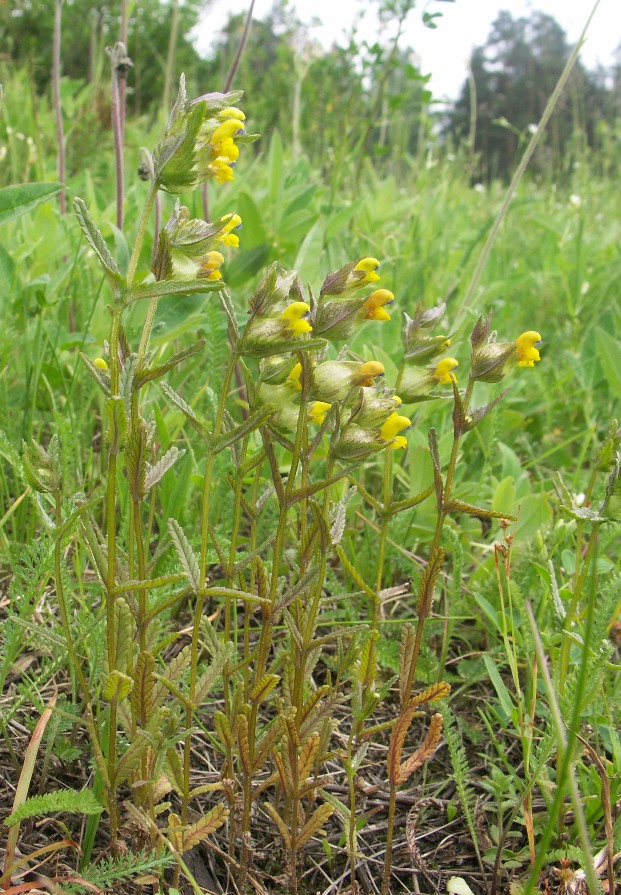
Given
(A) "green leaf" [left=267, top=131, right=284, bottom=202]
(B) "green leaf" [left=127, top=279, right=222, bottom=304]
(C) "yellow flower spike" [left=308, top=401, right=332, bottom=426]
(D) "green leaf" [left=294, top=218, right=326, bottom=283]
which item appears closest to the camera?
(B) "green leaf" [left=127, top=279, right=222, bottom=304]

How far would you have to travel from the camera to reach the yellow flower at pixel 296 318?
0.92m

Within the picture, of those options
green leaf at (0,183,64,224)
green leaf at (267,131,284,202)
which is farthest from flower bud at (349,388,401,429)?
green leaf at (267,131,284,202)

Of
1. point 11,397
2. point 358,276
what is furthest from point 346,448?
point 11,397

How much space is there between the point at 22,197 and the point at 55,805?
1177 millimetres

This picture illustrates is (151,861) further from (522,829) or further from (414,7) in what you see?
(414,7)

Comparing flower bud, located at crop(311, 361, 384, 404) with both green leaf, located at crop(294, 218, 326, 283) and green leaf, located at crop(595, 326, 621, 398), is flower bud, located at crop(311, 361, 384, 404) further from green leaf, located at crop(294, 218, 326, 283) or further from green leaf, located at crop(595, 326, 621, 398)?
green leaf, located at crop(595, 326, 621, 398)

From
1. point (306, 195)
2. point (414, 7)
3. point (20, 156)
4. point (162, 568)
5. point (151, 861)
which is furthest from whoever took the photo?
point (20, 156)

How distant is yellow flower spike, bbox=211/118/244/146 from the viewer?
3.08 ft

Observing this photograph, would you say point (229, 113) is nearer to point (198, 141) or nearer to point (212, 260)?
point (198, 141)

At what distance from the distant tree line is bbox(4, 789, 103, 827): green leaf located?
2067 mm

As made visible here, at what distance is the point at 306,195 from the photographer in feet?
8.50

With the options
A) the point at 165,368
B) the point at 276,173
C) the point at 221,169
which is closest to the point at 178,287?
the point at 165,368

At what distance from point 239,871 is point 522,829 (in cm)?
50

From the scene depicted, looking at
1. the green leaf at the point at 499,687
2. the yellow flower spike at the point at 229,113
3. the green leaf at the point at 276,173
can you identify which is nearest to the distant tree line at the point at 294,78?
the green leaf at the point at 276,173
